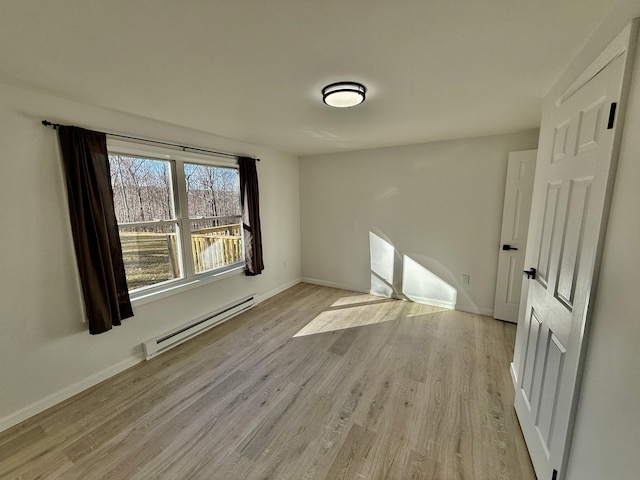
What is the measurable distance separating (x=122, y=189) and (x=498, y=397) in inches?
143

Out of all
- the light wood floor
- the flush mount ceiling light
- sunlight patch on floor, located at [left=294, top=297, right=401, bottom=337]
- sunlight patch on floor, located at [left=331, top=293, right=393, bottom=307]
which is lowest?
the light wood floor

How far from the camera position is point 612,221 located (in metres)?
0.96

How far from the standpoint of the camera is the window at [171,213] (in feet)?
8.11

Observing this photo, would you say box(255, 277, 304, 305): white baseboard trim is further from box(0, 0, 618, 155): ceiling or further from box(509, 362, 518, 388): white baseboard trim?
box(509, 362, 518, 388): white baseboard trim

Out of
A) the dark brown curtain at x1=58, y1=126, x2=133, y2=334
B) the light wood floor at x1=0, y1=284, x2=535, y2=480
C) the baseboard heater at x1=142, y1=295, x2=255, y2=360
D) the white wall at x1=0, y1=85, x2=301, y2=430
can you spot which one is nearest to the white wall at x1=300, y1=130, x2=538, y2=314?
the light wood floor at x1=0, y1=284, x2=535, y2=480

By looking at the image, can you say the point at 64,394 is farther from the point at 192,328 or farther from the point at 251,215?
the point at 251,215

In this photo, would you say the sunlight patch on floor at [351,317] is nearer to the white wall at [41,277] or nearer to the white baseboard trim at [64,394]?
the white baseboard trim at [64,394]

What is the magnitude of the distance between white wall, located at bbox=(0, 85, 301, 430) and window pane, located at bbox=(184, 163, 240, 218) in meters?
0.63

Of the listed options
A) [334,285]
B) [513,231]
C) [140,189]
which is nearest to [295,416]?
[140,189]

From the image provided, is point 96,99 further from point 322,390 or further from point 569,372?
point 569,372

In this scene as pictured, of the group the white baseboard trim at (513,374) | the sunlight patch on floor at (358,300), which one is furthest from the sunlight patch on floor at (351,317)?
the white baseboard trim at (513,374)

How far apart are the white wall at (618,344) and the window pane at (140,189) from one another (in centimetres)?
319

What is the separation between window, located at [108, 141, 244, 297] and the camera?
247cm

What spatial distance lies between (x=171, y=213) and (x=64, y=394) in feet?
5.67
